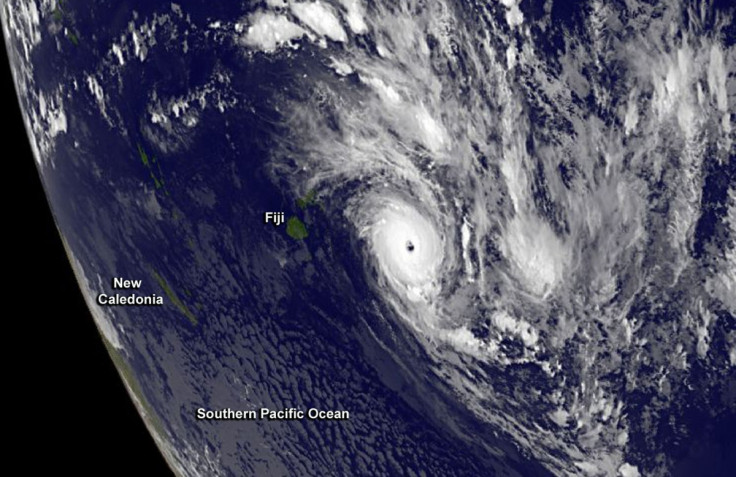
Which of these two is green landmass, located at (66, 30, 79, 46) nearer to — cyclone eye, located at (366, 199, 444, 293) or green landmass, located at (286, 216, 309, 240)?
green landmass, located at (286, 216, 309, 240)

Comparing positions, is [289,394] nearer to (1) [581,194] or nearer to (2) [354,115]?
(2) [354,115]

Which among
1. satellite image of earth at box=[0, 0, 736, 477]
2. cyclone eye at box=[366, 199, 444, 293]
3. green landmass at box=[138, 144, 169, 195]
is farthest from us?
green landmass at box=[138, 144, 169, 195]

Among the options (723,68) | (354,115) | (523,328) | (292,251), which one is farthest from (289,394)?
(723,68)

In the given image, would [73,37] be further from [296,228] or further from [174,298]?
[296,228]

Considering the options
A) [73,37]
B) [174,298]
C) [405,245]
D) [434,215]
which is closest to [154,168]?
[174,298]

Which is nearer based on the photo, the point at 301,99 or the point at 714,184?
the point at 714,184

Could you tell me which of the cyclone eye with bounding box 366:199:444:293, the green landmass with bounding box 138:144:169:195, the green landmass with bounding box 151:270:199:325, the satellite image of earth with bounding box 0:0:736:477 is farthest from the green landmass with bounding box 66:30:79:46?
the cyclone eye with bounding box 366:199:444:293
